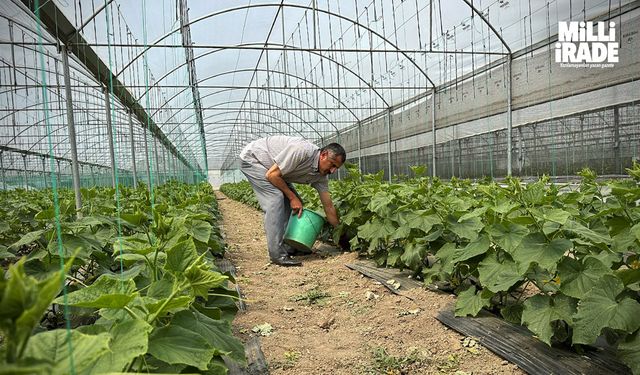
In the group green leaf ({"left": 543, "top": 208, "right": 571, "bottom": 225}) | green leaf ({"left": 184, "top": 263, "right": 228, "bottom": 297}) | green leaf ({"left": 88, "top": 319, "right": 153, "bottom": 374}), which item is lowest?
green leaf ({"left": 88, "top": 319, "right": 153, "bottom": 374})

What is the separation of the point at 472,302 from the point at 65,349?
8.85 feet

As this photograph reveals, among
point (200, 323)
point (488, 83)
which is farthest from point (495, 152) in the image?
point (200, 323)

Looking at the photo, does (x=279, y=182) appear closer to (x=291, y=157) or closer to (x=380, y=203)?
(x=291, y=157)

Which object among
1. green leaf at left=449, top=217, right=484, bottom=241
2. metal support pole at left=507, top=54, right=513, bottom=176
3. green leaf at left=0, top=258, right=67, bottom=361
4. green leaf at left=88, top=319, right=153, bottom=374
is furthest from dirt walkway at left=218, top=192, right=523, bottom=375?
metal support pole at left=507, top=54, right=513, bottom=176

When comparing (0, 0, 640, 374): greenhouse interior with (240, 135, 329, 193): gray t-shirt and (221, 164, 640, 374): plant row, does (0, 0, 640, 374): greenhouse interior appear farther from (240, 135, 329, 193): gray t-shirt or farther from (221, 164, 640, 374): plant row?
(240, 135, 329, 193): gray t-shirt

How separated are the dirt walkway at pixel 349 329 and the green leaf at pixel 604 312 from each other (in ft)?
1.79

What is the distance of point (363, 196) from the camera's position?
5.68 meters

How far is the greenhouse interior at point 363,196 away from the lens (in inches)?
66.1

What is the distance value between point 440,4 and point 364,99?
29.6 feet

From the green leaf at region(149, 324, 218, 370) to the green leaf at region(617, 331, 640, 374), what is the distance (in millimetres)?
1783

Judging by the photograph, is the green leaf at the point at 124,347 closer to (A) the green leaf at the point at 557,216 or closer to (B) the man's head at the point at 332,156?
(A) the green leaf at the point at 557,216

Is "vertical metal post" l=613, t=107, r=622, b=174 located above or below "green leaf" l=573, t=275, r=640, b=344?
above

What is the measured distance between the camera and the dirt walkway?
2.73 metres

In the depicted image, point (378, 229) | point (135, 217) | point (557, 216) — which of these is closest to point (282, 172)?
point (378, 229)
